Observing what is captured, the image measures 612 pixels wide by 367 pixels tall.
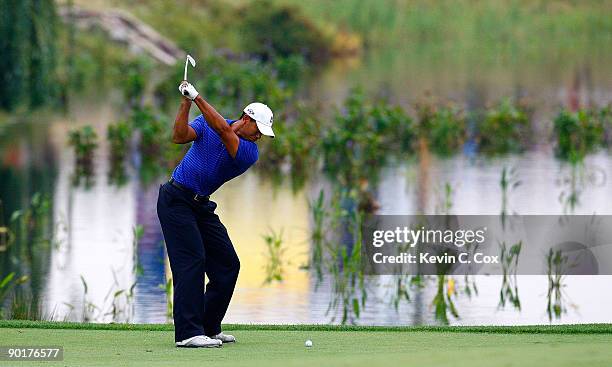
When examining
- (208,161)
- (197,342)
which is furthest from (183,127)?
(197,342)

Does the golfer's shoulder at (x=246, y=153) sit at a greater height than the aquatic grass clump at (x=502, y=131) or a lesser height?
lesser

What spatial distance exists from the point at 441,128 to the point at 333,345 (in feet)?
68.4

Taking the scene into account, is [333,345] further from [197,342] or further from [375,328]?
[375,328]

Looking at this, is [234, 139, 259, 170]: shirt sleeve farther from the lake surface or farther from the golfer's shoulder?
the lake surface

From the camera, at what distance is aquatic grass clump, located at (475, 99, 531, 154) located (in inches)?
1169

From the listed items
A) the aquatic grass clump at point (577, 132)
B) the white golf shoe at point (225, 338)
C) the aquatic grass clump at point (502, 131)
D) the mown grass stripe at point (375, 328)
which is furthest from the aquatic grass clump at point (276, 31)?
the white golf shoe at point (225, 338)

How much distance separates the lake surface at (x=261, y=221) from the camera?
46.9ft

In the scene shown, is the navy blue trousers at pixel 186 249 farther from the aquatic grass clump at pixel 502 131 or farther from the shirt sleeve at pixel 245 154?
the aquatic grass clump at pixel 502 131

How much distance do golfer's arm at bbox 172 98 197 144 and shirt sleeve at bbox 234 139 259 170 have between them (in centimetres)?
28

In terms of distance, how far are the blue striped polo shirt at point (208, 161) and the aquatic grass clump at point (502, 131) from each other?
67.0 feet

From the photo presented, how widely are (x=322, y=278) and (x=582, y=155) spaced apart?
1151 centimetres

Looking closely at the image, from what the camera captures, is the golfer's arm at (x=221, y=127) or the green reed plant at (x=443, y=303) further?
the green reed plant at (x=443, y=303)

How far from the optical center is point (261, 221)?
2027 centimetres

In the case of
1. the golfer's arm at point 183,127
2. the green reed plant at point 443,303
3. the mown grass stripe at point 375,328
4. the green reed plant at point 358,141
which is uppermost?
the green reed plant at point 358,141
